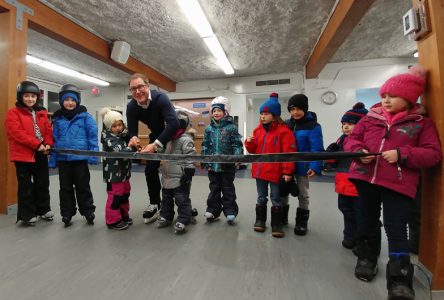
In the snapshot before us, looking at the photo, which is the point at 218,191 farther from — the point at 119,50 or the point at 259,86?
the point at 259,86

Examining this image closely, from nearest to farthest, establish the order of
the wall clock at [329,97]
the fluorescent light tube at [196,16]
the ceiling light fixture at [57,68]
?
the fluorescent light tube at [196,16] < the ceiling light fixture at [57,68] < the wall clock at [329,97]

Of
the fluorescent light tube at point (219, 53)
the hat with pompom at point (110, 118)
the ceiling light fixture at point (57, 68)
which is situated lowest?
the hat with pompom at point (110, 118)

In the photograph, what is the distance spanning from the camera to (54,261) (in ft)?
4.37

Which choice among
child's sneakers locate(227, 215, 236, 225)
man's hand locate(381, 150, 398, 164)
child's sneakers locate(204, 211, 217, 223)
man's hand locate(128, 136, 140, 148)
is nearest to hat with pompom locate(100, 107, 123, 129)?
man's hand locate(128, 136, 140, 148)

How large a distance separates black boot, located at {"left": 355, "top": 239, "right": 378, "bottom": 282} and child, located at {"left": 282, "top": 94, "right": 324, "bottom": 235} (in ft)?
1.83

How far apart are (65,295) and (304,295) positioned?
1.09m

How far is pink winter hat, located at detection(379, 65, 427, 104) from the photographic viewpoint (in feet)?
3.49

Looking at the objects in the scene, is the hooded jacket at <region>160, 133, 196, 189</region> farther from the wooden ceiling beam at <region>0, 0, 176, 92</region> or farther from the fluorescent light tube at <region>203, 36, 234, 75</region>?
the fluorescent light tube at <region>203, 36, 234, 75</region>

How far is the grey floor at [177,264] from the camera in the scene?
41.8 inches

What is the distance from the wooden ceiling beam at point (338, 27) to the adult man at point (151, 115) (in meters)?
2.59

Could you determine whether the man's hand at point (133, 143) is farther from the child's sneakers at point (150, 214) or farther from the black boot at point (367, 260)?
the black boot at point (367, 260)

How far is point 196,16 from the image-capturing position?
3.43 m

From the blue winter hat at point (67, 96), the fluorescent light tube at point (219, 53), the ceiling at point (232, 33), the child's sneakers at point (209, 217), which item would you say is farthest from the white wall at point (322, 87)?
the blue winter hat at point (67, 96)

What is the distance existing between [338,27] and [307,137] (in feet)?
8.04
